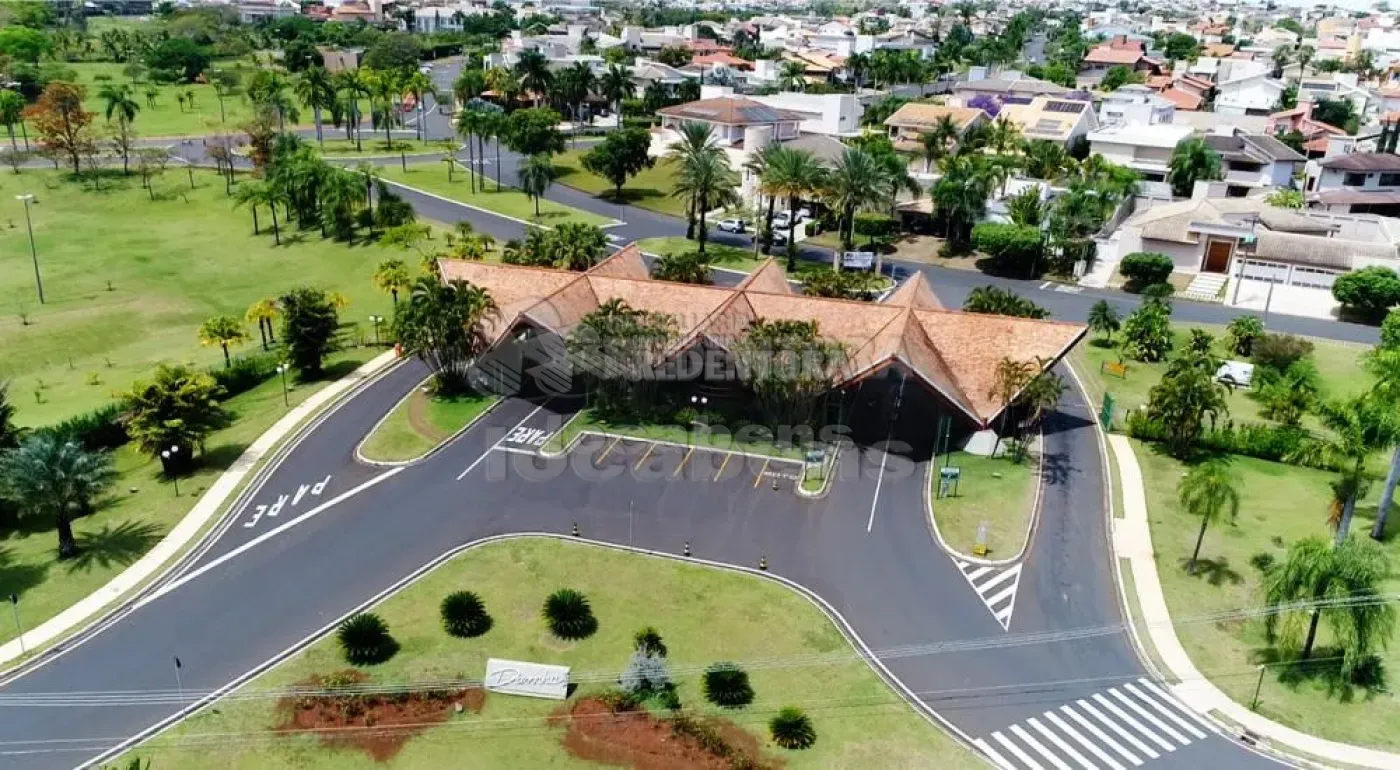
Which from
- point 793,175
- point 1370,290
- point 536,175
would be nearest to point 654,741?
point 793,175

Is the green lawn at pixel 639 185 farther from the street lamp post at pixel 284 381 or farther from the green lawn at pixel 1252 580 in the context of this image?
the green lawn at pixel 1252 580

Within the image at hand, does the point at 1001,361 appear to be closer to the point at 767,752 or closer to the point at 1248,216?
the point at 767,752

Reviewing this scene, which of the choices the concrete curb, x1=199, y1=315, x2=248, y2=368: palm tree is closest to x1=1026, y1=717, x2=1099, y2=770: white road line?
the concrete curb

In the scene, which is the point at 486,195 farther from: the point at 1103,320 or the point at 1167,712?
the point at 1167,712

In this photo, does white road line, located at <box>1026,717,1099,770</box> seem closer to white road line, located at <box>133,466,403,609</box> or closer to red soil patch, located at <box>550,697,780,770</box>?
red soil patch, located at <box>550,697,780,770</box>

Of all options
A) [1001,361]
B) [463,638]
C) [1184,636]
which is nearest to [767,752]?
[463,638]

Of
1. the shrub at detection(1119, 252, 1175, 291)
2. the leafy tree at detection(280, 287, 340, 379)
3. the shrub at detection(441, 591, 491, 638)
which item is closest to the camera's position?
the shrub at detection(441, 591, 491, 638)

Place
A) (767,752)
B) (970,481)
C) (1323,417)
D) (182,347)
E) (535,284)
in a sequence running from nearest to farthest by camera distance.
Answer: (767,752) < (1323,417) < (970,481) < (535,284) < (182,347)
